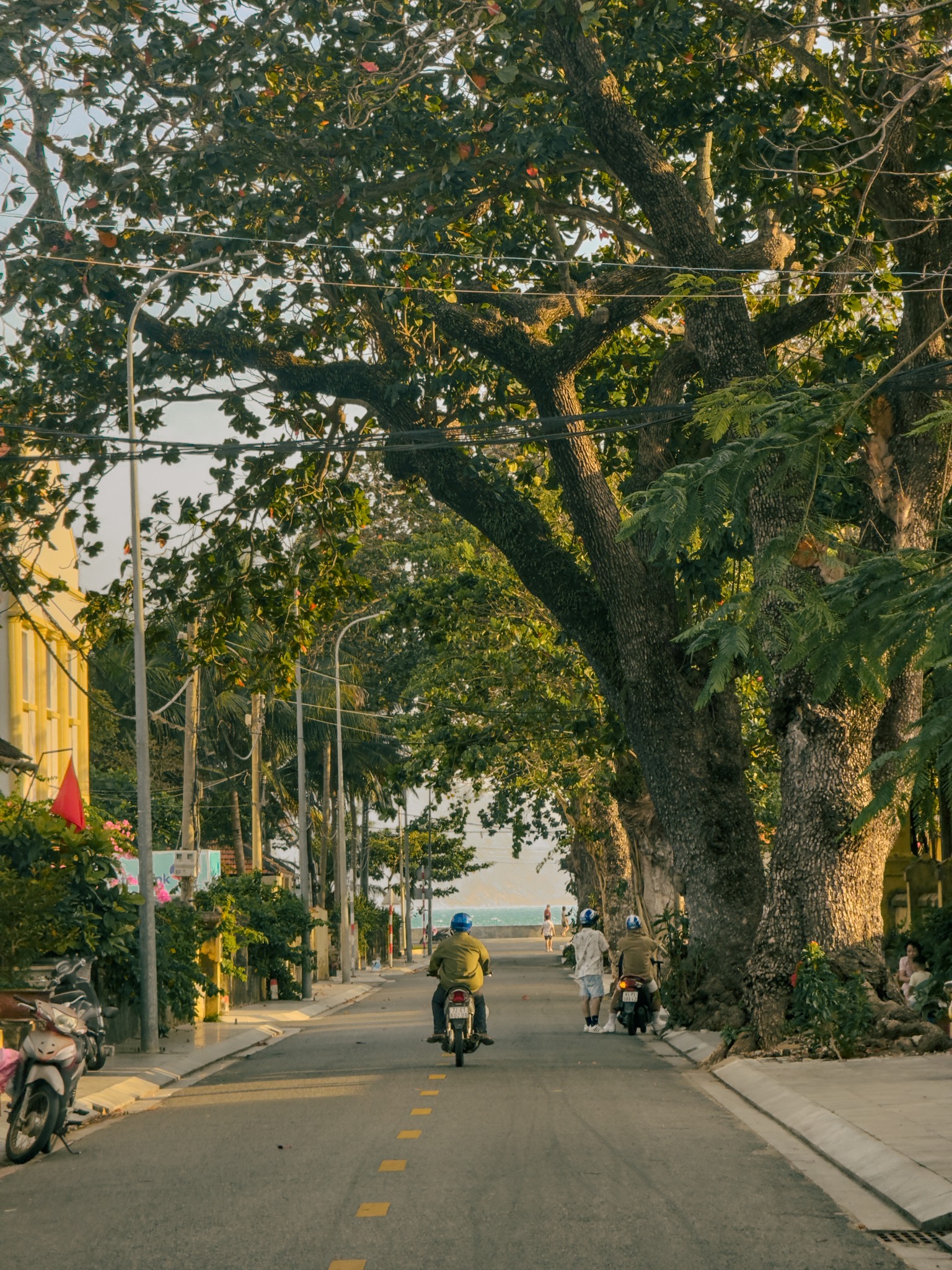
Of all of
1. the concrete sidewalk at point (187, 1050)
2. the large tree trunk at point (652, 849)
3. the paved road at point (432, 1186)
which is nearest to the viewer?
the paved road at point (432, 1186)

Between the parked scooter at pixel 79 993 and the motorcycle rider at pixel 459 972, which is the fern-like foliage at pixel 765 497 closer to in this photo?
the parked scooter at pixel 79 993

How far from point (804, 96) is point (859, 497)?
15.3 feet

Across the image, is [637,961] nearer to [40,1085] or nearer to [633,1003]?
[633,1003]

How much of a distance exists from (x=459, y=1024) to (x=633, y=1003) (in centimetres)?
592

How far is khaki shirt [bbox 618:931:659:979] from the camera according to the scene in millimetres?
21703

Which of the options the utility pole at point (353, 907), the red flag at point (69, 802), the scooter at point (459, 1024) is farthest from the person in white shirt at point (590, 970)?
the utility pole at point (353, 907)

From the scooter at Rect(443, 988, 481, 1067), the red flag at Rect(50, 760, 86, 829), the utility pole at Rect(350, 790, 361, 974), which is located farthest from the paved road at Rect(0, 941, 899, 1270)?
the utility pole at Rect(350, 790, 361, 974)

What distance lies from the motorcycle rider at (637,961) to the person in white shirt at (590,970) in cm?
38

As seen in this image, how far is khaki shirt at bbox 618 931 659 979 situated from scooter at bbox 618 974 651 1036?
0.32 ft

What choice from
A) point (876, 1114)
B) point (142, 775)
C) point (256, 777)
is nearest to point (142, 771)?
point (142, 775)

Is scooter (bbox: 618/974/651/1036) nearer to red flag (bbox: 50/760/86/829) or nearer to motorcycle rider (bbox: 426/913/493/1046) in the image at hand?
motorcycle rider (bbox: 426/913/493/1046)

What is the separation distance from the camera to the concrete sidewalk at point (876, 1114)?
343 inches

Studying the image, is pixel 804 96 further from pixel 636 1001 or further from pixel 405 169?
pixel 636 1001

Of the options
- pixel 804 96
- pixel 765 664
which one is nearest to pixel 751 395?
pixel 765 664
